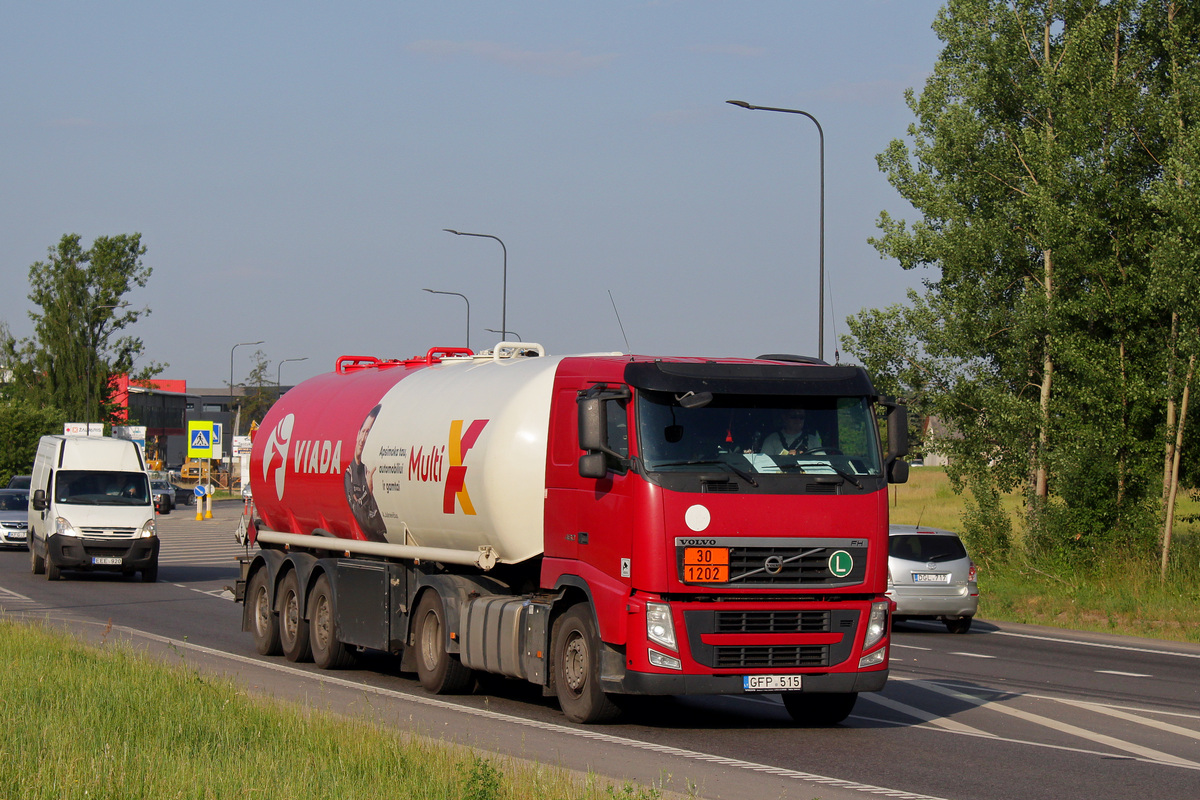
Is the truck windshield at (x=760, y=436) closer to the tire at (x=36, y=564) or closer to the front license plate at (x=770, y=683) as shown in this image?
the front license plate at (x=770, y=683)

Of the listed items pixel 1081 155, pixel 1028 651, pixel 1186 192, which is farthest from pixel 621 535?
pixel 1081 155

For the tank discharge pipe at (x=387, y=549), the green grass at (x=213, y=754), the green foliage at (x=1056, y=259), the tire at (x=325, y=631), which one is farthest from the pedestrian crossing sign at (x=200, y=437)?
the green grass at (x=213, y=754)

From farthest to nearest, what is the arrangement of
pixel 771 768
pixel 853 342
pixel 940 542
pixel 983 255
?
1. pixel 853 342
2. pixel 983 255
3. pixel 940 542
4. pixel 771 768

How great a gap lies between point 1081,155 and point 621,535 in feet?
72.7

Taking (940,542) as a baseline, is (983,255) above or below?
above

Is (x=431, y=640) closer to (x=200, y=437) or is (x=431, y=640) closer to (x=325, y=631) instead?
(x=325, y=631)

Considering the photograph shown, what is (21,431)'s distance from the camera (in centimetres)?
7644

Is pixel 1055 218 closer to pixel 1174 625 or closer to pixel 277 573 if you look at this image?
pixel 1174 625

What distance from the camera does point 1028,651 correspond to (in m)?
20.4

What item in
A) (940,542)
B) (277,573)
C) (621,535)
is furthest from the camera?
(940,542)

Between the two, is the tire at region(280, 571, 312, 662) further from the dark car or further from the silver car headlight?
the dark car

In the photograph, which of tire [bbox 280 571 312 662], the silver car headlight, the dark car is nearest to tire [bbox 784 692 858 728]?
tire [bbox 280 571 312 662]

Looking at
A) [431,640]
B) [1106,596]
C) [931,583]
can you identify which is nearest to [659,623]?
[431,640]

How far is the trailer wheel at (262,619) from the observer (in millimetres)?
18094
